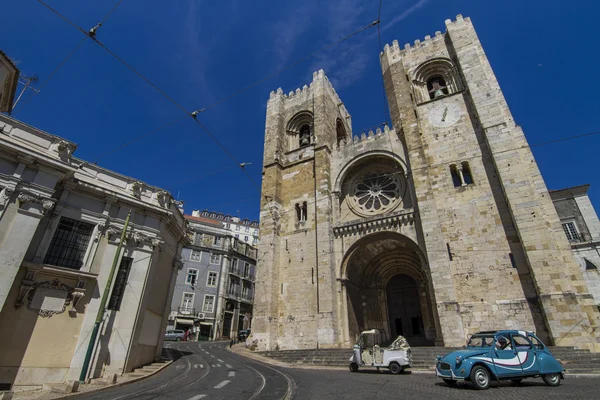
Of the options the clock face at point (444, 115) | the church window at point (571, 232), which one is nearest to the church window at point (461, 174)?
the clock face at point (444, 115)

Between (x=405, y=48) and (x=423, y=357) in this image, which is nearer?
(x=423, y=357)

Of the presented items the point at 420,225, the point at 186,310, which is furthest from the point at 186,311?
the point at 420,225

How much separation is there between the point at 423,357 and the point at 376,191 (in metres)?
11.6

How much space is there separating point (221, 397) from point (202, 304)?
31621 mm

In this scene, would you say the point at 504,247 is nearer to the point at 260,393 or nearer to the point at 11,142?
the point at 260,393

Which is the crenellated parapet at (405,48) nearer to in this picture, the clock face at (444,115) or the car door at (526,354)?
the clock face at (444,115)

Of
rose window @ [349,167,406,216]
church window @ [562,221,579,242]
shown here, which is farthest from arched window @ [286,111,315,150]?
church window @ [562,221,579,242]

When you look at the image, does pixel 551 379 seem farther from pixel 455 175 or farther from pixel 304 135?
pixel 304 135

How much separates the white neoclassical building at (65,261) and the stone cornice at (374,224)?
1130cm

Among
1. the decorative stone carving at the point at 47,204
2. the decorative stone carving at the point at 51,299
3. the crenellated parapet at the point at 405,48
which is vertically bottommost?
the decorative stone carving at the point at 51,299

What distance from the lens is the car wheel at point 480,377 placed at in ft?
22.1

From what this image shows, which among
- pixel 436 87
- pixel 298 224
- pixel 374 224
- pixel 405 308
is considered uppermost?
pixel 436 87

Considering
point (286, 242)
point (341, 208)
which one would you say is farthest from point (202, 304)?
point (341, 208)

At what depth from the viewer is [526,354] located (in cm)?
721
